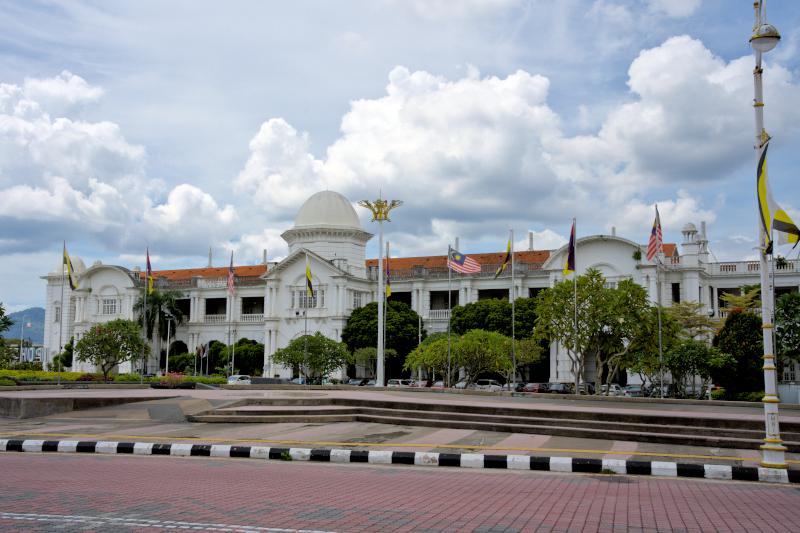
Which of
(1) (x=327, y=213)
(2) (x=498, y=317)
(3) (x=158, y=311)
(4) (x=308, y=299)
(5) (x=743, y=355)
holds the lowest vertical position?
(5) (x=743, y=355)

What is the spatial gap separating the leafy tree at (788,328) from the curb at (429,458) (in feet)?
80.0

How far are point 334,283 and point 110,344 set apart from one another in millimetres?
20406

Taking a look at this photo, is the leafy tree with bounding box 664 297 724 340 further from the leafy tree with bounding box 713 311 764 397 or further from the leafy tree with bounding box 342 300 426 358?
the leafy tree with bounding box 342 300 426 358

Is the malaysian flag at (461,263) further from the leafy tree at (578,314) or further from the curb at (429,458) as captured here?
the curb at (429,458)

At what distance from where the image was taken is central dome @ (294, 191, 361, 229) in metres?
68.8

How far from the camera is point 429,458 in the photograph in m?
13.3

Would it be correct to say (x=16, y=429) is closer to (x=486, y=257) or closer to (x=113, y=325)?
(x=113, y=325)

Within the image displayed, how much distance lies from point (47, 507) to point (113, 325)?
43.3 m

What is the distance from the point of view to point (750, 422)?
52.3 feet

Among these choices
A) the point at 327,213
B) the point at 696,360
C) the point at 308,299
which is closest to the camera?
the point at 696,360

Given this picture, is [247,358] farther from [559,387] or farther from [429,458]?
[429,458]

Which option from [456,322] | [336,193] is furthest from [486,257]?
[336,193]

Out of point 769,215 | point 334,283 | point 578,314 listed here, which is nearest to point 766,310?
point 769,215

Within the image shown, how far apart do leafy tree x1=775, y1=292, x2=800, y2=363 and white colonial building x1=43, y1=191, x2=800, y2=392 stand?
63.5 feet
